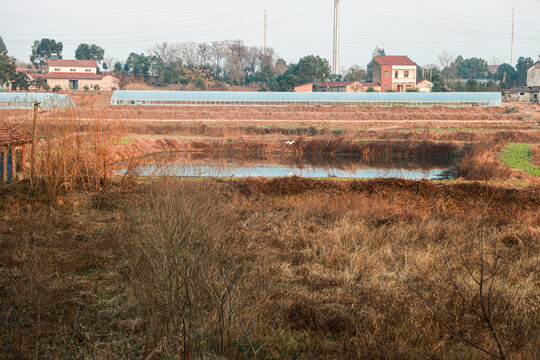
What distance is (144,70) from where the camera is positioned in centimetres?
9088

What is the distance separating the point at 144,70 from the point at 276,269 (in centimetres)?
8534

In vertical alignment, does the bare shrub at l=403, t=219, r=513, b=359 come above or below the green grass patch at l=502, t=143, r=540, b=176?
below

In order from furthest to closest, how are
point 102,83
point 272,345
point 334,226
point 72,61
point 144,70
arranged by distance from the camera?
point 144,70, point 72,61, point 102,83, point 334,226, point 272,345

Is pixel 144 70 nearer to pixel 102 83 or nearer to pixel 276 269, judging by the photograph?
pixel 102 83

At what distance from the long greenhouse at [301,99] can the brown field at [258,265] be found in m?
37.1

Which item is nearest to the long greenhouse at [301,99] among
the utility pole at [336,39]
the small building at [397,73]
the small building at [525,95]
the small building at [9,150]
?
the small building at [525,95]

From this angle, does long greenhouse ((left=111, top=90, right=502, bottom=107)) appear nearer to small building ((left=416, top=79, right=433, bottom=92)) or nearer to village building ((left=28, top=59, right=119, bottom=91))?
village building ((left=28, top=59, right=119, bottom=91))

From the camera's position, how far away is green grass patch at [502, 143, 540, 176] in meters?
24.5

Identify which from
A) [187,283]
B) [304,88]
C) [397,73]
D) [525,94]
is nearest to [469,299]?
[187,283]

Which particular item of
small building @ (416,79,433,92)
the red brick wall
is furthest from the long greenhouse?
small building @ (416,79,433,92)

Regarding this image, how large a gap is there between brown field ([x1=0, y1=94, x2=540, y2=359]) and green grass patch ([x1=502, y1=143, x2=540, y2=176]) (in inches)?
49.1

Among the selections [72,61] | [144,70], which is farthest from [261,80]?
[72,61]

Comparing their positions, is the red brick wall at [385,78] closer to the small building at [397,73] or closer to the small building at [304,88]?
the small building at [397,73]

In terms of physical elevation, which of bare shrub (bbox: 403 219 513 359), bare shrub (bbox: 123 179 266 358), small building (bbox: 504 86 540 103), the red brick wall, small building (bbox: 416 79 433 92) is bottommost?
bare shrub (bbox: 403 219 513 359)
